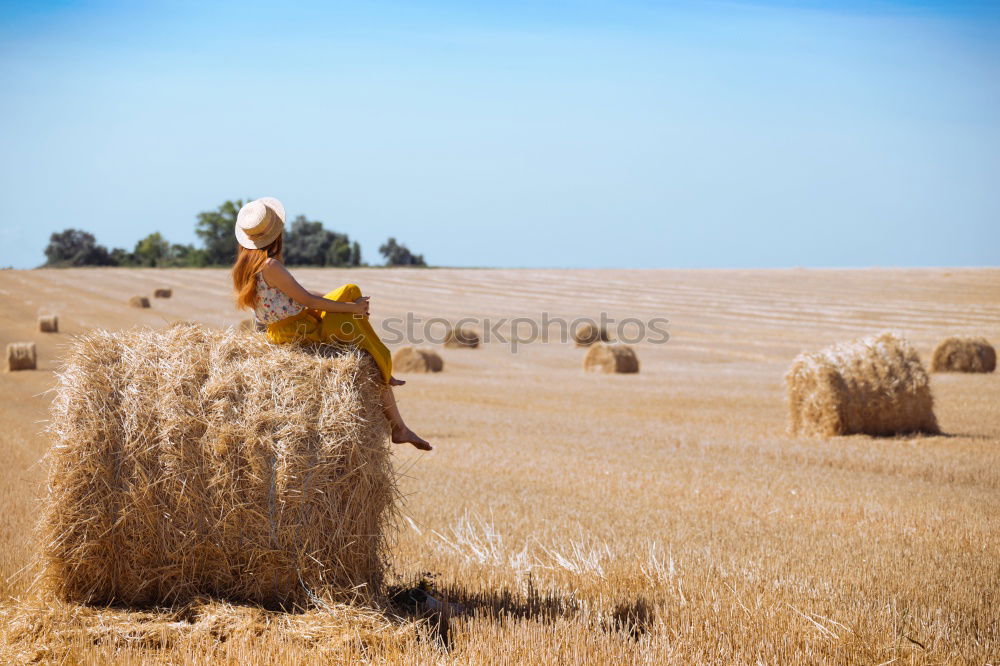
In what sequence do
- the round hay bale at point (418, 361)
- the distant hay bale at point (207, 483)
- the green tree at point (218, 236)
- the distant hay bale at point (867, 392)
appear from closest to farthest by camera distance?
the distant hay bale at point (207, 483) < the distant hay bale at point (867, 392) < the round hay bale at point (418, 361) < the green tree at point (218, 236)

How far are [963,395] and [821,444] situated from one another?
6.11 meters

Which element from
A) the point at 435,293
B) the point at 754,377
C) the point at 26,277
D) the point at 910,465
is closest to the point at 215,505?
the point at 910,465

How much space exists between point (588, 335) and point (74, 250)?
132 ft

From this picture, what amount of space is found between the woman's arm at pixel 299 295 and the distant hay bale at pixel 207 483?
1.20 feet

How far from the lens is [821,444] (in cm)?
1150

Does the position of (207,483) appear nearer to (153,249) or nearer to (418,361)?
(418,361)

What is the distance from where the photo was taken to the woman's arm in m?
4.86

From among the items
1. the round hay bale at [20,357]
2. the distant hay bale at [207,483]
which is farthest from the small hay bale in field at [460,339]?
the distant hay bale at [207,483]

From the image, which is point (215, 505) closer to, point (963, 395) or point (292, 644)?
point (292, 644)

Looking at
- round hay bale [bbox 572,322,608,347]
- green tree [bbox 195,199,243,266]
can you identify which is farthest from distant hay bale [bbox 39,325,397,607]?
green tree [bbox 195,199,243,266]

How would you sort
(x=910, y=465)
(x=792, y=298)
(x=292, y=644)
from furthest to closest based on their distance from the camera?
(x=792, y=298) < (x=910, y=465) < (x=292, y=644)

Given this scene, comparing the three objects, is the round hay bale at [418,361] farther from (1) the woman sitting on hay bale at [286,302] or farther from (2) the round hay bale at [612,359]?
(1) the woman sitting on hay bale at [286,302]

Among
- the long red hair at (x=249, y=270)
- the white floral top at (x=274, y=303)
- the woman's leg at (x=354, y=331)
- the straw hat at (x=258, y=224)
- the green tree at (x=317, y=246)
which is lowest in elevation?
the woman's leg at (x=354, y=331)

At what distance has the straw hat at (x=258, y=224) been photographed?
497cm
